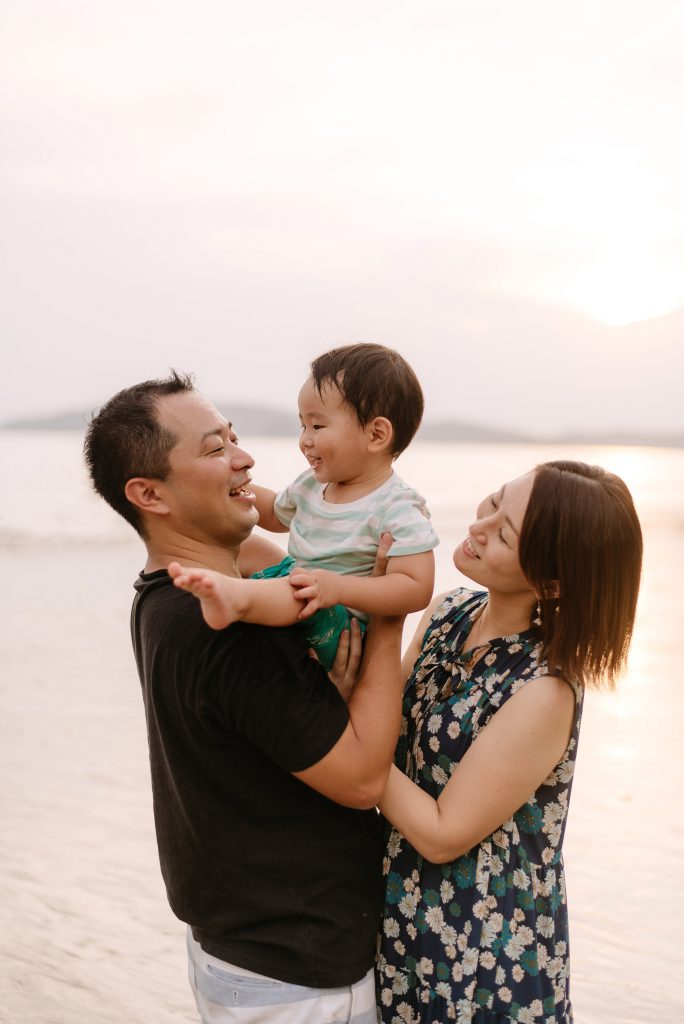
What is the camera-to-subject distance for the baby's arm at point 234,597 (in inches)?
72.9

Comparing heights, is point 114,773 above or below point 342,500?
Result: below

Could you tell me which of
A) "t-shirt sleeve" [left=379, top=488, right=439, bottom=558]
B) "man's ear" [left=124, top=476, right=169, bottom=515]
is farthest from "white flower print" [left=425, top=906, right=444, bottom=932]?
"man's ear" [left=124, top=476, right=169, bottom=515]

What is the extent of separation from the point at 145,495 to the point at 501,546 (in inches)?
31.7

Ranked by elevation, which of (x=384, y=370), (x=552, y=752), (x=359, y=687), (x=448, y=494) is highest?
(x=384, y=370)

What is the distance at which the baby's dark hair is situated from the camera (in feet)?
8.71

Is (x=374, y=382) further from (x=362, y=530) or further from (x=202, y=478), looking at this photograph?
(x=202, y=478)

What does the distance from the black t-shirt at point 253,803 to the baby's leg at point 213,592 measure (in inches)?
5.6

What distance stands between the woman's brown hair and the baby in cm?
30

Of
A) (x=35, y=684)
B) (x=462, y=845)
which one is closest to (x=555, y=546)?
(x=462, y=845)

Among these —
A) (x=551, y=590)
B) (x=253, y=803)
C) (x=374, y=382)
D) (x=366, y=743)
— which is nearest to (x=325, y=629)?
(x=366, y=743)

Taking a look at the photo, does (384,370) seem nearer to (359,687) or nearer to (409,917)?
(359,687)

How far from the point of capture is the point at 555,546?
7.11 ft

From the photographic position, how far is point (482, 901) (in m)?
2.21

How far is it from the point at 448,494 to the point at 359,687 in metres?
31.0
